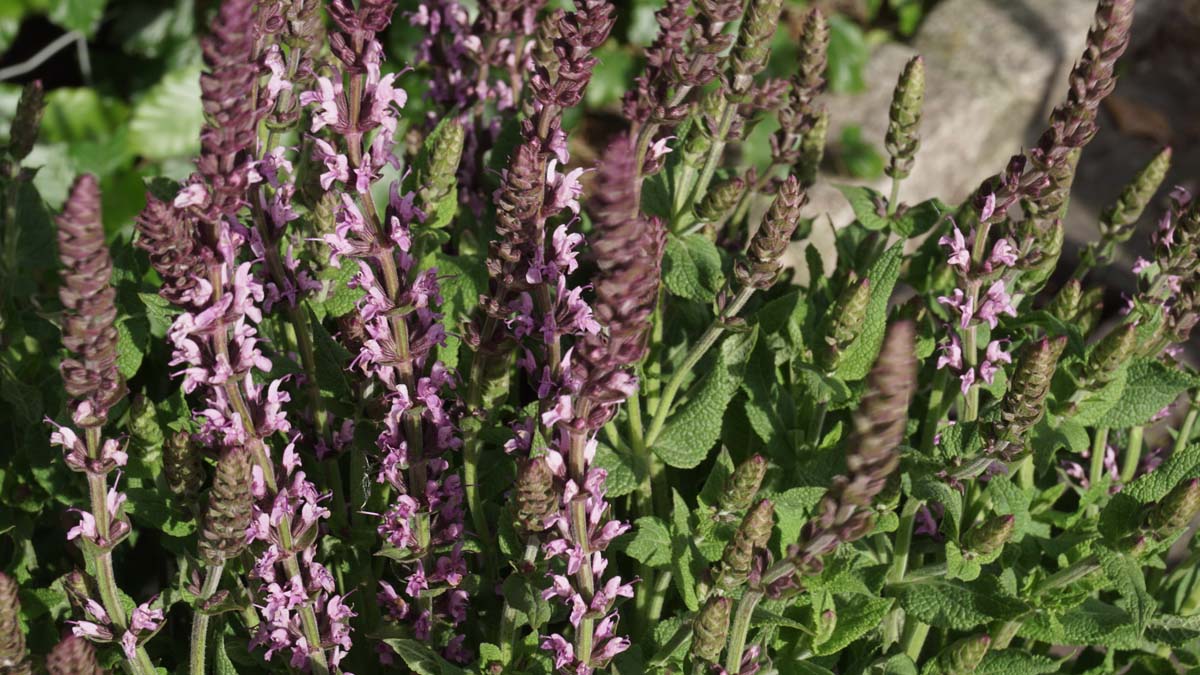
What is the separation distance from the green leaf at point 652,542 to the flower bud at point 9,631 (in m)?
0.77

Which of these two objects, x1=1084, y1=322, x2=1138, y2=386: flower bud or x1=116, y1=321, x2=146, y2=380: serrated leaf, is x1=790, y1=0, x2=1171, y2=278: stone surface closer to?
x1=1084, y1=322, x2=1138, y2=386: flower bud

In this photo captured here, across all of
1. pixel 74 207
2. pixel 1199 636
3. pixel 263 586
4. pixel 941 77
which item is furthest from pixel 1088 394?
pixel 941 77

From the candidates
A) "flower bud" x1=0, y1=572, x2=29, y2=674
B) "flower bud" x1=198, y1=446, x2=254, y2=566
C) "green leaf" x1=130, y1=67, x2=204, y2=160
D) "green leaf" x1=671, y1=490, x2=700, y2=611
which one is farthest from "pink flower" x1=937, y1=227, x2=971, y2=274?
"green leaf" x1=130, y1=67, x2=204, y2=160

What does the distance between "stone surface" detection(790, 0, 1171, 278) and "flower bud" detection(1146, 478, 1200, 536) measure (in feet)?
11.5

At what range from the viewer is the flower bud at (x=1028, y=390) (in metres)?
1.45

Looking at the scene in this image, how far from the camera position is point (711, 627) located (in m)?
1.35

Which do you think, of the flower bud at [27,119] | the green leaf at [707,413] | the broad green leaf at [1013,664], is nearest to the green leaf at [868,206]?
the green leaf at [707,413]

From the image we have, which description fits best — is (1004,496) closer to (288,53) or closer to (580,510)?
(580,510)

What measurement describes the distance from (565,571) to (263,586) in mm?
399

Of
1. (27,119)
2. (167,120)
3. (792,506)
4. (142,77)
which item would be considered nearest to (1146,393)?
(792,506)

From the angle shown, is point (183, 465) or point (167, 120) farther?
point (167, 120)

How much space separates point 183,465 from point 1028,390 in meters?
1.09

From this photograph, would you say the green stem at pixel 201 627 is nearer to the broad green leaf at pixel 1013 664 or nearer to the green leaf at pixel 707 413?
the green leaf at pixel 707 413

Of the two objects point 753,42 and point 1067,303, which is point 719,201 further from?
point 1067,303
